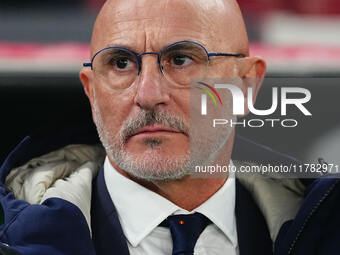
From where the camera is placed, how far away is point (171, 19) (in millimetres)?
823

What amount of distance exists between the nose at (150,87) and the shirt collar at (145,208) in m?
0.16

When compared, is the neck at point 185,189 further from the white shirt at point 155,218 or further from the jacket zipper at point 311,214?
the jacket zipper at point 311,214

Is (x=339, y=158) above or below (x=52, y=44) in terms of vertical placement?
below

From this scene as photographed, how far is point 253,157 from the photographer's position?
98cm

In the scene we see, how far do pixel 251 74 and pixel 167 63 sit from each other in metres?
0.20

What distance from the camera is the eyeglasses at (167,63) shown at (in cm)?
81

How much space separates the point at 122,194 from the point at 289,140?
1.49 feet

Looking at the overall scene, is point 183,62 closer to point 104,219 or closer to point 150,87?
point 150,87

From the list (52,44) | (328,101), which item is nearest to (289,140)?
(328,101)

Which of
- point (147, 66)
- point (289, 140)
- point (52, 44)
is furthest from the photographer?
point (52, 44)

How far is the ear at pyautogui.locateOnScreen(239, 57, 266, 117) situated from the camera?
92 centimetres

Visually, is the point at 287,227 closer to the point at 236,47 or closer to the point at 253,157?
the point at 253,157

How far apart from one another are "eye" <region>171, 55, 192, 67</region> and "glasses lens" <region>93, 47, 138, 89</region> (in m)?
0.06

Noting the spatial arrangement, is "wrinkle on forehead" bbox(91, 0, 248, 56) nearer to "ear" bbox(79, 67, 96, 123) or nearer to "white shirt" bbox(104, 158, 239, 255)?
"ear" bbox(79, 67, 96, 123)
